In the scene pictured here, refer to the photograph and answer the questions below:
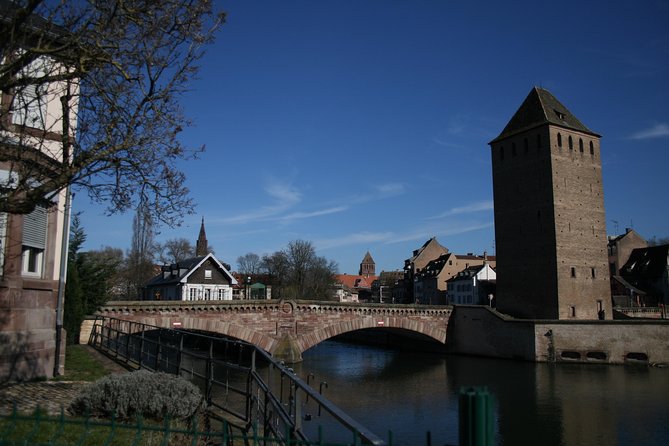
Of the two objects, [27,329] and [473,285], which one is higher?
[473,285]

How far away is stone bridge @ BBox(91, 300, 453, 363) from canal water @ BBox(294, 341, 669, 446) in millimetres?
2044

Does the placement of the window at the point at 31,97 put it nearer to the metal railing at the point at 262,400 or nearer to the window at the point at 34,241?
the window at the point at 34,241

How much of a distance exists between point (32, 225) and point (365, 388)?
1832 cm

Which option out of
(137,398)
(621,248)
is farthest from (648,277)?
(137,398)

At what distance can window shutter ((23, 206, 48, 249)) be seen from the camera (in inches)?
423

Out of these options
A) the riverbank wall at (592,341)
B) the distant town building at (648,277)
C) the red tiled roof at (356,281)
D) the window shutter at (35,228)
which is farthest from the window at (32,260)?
the red tiled roof at (356,281)

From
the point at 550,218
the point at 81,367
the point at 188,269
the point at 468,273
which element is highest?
the point at 550,218

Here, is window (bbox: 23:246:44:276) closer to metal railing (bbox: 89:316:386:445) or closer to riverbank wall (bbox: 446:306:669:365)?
metal railing (bbox: 89:316:386:445)

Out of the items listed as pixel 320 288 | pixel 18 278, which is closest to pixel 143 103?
pixel 18 278

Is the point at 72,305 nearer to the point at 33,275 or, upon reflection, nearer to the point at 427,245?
the point at 33,275

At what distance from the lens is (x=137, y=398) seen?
7137mm

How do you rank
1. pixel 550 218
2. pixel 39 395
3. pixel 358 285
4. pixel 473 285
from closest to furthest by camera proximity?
pixel 39 395 → pixel 550 218 → pixel 473 285 → pixel 358 285

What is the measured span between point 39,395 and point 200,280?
36275 mm

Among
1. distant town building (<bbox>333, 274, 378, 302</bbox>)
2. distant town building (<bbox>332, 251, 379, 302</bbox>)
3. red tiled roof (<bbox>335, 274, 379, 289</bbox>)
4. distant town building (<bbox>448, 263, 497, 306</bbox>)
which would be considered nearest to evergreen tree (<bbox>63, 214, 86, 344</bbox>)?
distant town building (<bbox>448, 263, 497, 306</bbox>)
